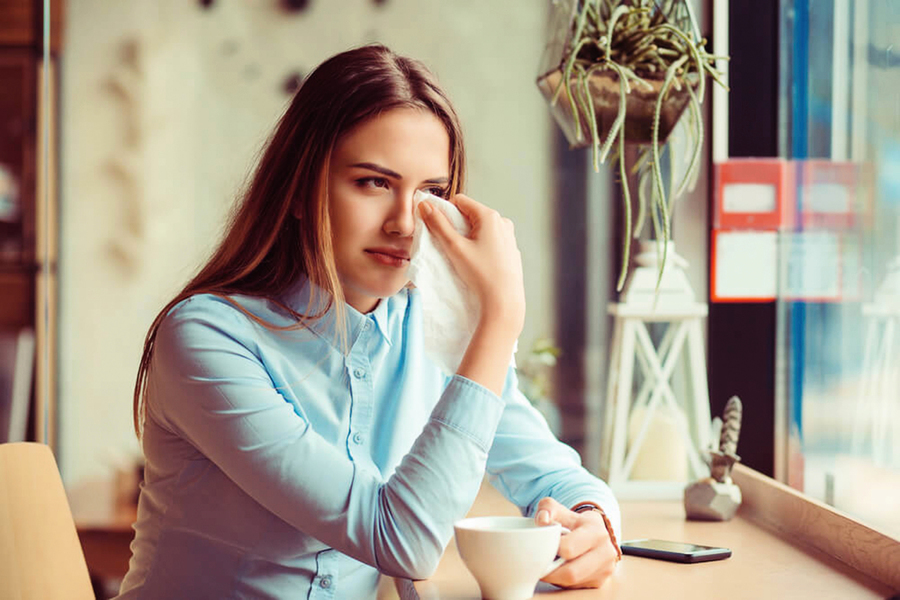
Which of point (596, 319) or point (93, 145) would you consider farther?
point (93, 145)

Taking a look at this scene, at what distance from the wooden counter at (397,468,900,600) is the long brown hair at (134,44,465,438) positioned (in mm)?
338

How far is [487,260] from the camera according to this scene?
0.97 meters

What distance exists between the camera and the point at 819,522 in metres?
1.12

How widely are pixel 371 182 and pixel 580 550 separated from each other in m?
0.48

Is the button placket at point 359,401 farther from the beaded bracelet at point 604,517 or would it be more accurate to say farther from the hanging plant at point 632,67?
the hanging plant at point 632,67

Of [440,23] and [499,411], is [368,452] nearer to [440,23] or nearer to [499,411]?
[499,411]

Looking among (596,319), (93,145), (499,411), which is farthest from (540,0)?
(499,411)

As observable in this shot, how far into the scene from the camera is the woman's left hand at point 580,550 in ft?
3.01

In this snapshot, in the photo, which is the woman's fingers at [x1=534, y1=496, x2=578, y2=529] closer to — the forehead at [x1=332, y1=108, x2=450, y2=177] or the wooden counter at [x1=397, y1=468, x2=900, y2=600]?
the wooden counter at [x1=397, y1=468, x2=900, y2=600]

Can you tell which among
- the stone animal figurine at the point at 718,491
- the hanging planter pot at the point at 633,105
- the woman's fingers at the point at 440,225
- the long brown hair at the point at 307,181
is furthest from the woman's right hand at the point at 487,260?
the stone animal figurine at the point at 718,491

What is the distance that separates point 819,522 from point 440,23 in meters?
1.88

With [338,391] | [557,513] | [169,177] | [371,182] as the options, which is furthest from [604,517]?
[169,177]

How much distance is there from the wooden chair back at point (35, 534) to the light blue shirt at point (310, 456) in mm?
73

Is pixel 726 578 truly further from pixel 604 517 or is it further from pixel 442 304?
pixel 442 304
